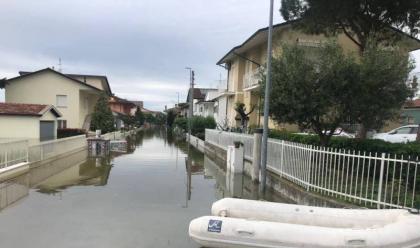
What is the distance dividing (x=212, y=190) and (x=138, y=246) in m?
6.28

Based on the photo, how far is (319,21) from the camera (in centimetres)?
1437

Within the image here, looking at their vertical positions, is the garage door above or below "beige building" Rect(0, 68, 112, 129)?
below

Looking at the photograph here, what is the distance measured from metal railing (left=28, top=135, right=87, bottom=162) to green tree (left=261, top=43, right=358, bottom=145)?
10304mm

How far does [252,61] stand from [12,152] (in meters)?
16.7

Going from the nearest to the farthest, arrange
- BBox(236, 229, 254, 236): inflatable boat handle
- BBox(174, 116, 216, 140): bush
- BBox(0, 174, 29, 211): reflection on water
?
1. BBox(236, 229, 254, 236): inflatable boat handle
2. BBox(0, 174, 29, 211): reflection on water
3. BBox(174, 116, 216, 140): bush

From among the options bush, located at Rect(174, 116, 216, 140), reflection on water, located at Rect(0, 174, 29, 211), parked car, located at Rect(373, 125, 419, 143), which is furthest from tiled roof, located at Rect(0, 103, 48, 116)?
bush, located at Rect(174, 116, 216, 140)

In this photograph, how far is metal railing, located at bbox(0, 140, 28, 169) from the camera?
43.7ft

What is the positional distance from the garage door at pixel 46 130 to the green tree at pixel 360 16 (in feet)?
51.0

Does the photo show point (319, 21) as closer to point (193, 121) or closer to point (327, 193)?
point (327, 193)

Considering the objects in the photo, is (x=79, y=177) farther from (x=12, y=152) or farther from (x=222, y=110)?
(x=222, y=110)

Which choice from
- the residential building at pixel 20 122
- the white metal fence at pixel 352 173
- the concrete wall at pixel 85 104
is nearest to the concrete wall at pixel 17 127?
the residential building at pixel 20 122

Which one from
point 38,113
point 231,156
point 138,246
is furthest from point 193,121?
point 138,246

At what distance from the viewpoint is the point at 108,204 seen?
1013cm

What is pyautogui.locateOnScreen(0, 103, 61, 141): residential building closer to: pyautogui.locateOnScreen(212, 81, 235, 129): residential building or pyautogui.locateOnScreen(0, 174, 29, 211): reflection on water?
pyautogui.locateOnScreen(0, 174, 29, 211): reflection on water
